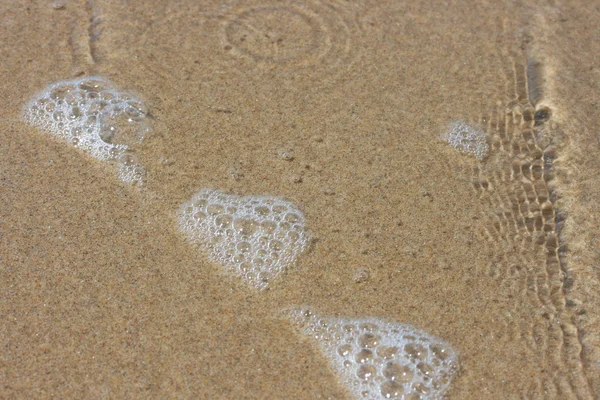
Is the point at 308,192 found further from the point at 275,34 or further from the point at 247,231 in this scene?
the point at 275,34

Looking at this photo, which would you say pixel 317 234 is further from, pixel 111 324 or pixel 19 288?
pixel 19 288

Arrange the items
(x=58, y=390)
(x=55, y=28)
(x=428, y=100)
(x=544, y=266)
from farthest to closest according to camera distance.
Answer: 1. (x=55, y=28)
2. (x=428, y=100)
3. (x=544, y=266)
4. (x=58, y=390)

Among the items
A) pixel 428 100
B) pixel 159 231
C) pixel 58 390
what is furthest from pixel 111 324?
pixel 428 100

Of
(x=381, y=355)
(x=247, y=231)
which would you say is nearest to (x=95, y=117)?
(x=247, y=231)

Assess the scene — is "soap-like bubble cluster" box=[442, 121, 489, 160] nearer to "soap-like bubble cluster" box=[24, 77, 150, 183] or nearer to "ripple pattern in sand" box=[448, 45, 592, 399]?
"ripple pattern in sand" box=[448, 45, 592, 399]

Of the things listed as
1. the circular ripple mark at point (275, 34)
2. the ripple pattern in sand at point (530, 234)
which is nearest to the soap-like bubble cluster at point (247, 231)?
the ripple pattern in sand at point (530, 234)

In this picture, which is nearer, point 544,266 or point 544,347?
point 544,347
